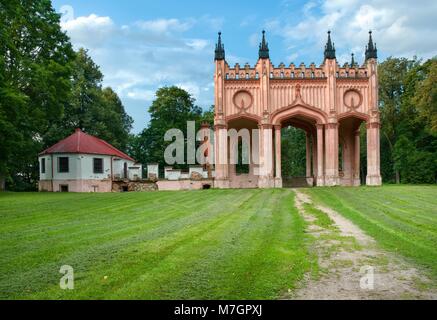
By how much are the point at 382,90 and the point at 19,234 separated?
47.3 meters

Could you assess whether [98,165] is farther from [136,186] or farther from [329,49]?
[329,49]

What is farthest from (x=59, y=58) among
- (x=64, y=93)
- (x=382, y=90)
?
(x=382, y=90)

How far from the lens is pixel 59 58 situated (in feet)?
95.8

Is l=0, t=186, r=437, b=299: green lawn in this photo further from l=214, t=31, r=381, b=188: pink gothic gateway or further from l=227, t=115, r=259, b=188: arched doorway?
l=227, t=115, r=259, b=188: arched doorway

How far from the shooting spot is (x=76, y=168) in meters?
33.2

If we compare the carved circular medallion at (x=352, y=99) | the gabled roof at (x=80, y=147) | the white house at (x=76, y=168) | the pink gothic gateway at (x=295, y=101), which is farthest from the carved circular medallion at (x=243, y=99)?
the gabled roof at (x=80, y=147)

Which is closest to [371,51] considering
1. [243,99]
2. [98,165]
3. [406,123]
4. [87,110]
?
[243,99]

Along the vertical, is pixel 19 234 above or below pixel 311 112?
below

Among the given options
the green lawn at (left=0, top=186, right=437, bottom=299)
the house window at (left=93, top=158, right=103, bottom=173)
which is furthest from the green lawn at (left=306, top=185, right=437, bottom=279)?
the house window at (left=93, top=158, right=103, bottom=173)

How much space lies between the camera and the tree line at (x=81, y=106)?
2566 centimetres

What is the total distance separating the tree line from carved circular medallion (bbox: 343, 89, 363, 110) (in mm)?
7765

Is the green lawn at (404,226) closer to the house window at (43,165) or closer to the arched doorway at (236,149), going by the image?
the arched doorway at (236,149)
